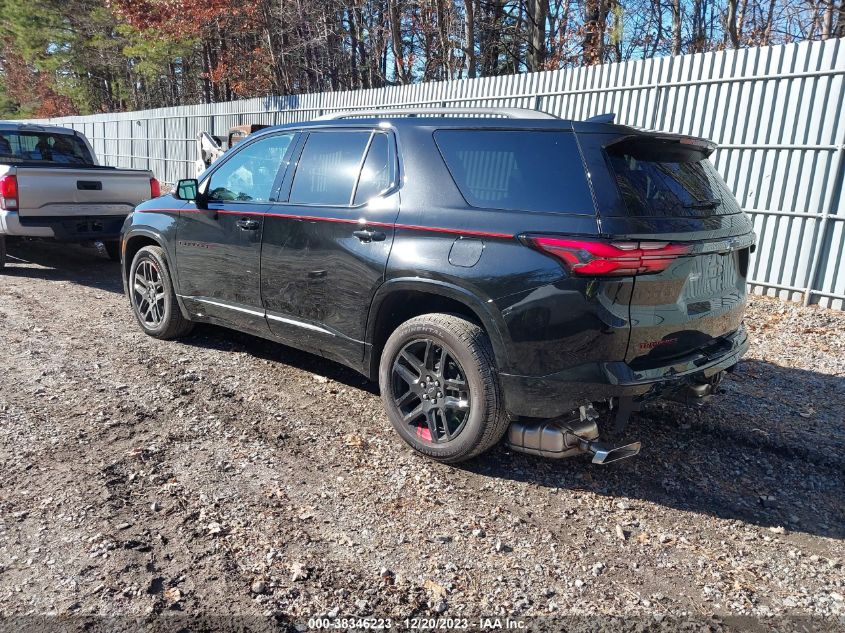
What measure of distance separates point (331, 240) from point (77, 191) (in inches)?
222

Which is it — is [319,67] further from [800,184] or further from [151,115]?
[800,184]

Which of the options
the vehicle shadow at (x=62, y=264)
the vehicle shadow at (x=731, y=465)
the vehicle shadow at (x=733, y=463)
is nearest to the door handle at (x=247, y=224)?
the vehicle shadow at (x=733, y=463)

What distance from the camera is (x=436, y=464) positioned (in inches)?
149

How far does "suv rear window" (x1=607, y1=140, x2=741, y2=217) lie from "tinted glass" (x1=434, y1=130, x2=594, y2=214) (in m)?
0.21

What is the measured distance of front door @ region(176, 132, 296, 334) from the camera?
4773mm

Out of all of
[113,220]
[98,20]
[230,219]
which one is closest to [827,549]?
[230,219]

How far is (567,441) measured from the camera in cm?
335

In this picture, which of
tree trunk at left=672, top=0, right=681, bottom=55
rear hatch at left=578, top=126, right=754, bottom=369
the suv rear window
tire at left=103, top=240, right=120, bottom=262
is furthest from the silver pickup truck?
tree trunk at left=672, top=0, right=681, bottom=55

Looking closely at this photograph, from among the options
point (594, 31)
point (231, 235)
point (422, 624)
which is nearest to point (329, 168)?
point (231, 235)

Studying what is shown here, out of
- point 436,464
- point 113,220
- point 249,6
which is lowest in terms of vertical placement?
point 436,464

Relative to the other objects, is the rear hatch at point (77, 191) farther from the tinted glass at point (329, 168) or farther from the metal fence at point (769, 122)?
the metal fence at point (769, 122)

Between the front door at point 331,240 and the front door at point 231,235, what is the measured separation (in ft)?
0.54

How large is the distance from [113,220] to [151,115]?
17.2 metres

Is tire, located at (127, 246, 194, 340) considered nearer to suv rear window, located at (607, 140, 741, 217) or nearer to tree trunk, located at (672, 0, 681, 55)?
suv rear window, located at (607, 140, 741, 217)
